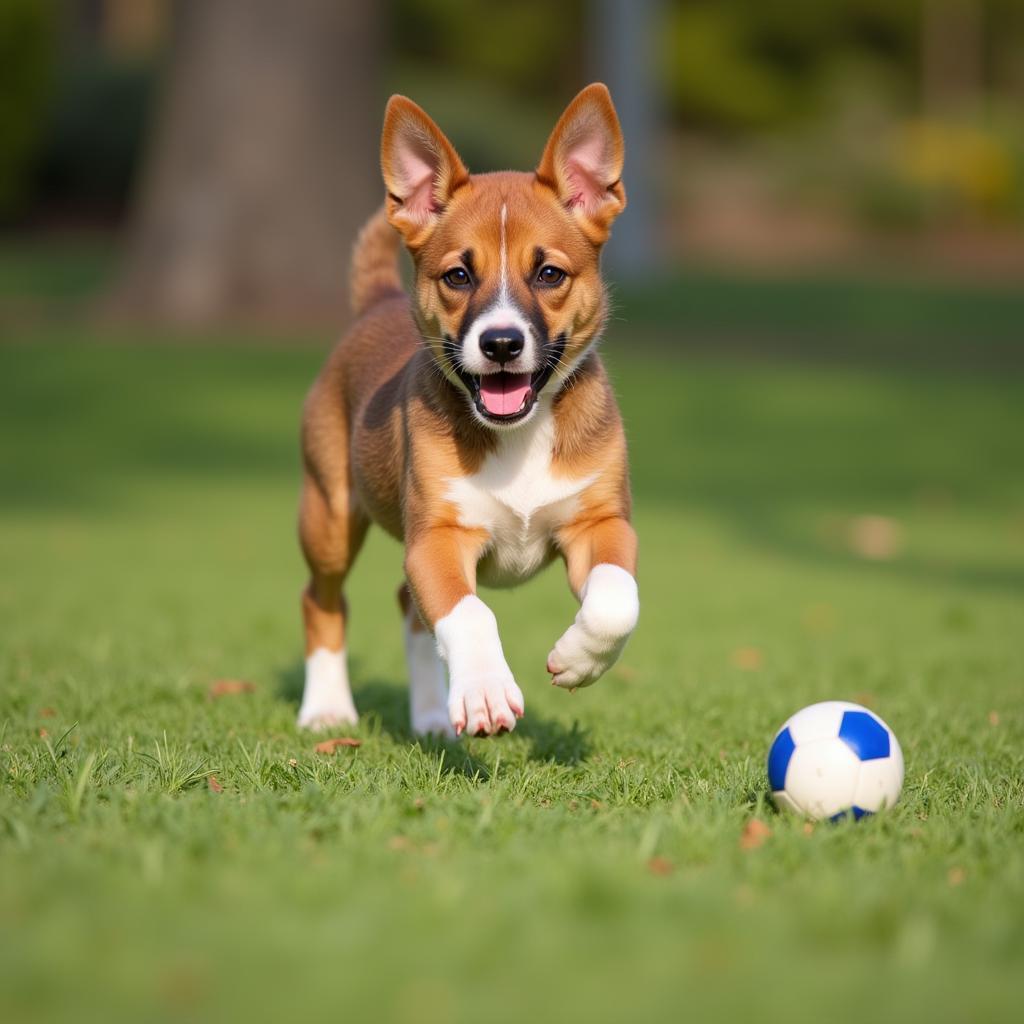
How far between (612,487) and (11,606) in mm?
5372

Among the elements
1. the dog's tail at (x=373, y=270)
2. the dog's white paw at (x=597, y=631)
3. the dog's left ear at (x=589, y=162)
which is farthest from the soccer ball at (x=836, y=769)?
the dog's tail at (x=373, y=270)

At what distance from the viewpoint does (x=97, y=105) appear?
3603 centimetres

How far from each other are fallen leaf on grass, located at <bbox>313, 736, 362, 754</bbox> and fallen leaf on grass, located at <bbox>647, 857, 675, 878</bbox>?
5.89 ft

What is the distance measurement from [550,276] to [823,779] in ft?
6.65

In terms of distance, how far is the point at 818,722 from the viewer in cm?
493

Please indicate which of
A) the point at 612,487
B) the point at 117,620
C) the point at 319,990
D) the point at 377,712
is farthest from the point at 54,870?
the point at 117,620

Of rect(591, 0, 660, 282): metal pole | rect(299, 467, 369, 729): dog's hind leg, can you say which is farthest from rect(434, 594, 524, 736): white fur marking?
rect(591, 0, 660, 282): metal pole

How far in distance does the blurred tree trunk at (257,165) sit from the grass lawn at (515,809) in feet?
31.7

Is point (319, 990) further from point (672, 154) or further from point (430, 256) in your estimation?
point (672, 154)

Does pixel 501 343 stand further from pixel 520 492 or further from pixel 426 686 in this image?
pixel 426 686

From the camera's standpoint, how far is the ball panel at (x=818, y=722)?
484 centimetres

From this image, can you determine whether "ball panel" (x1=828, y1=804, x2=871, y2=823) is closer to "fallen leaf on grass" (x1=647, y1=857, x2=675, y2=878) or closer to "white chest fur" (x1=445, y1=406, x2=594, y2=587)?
"fallen leaf on grass" (x1=647, y1=857, x2=675, y2=878)

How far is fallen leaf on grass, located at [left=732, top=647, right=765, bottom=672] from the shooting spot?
8.05 meters

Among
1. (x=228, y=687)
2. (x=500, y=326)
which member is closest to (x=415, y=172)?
(x=500, y=326)
